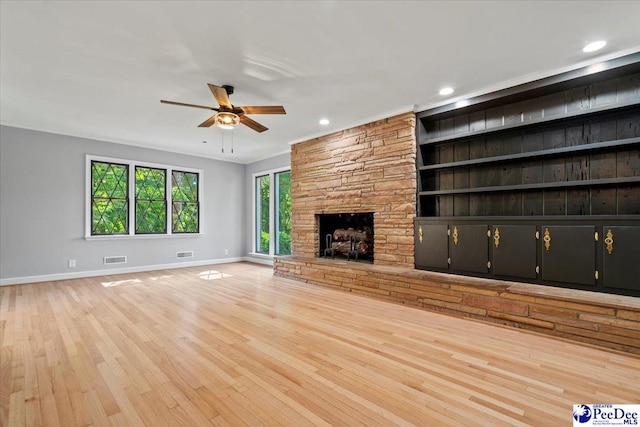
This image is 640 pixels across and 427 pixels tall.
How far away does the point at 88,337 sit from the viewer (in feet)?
9.25

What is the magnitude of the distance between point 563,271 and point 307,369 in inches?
114

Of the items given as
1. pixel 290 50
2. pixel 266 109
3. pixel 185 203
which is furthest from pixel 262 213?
pixel 290 50

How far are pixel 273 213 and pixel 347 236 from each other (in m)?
2.59

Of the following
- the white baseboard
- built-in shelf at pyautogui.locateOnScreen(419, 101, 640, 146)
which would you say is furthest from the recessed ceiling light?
the white baseboard

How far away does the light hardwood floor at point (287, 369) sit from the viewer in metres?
1.71

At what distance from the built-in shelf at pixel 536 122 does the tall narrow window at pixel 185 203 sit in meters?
5.34

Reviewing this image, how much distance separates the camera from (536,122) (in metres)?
3.47

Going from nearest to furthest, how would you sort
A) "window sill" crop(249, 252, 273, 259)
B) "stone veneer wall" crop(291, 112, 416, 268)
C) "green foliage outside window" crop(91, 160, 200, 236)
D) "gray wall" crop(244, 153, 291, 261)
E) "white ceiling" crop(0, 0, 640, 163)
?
"white ceiling" crop(0, 0, 640, 163) → "stone veneer wall" crop(291, 112, 416, 268) → "green foliage outside window" crop(91, 160, 200, 236) → "window sill" crop(249, 252, 273, 259) → "gray wall" crop(244, 153, 291, 261)

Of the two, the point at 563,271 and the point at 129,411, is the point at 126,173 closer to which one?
the point at 129,411

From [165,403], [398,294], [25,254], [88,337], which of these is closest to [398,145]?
[398,294]

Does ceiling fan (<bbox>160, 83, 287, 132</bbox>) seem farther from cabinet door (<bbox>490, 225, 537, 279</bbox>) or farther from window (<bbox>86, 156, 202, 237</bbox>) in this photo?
window (<bbox>86, 156, 202, 237</bbox>)

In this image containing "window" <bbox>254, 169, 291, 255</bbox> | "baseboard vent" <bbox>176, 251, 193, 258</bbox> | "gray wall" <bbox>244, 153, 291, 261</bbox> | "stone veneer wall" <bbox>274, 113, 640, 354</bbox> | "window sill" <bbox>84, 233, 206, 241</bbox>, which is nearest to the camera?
"stone veneer wall" <bbox>274, 113, 640, 354</bbox>

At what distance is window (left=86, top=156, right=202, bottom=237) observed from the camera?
5.95 m

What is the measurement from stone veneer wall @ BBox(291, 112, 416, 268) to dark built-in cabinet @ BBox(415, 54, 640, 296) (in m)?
0.21
